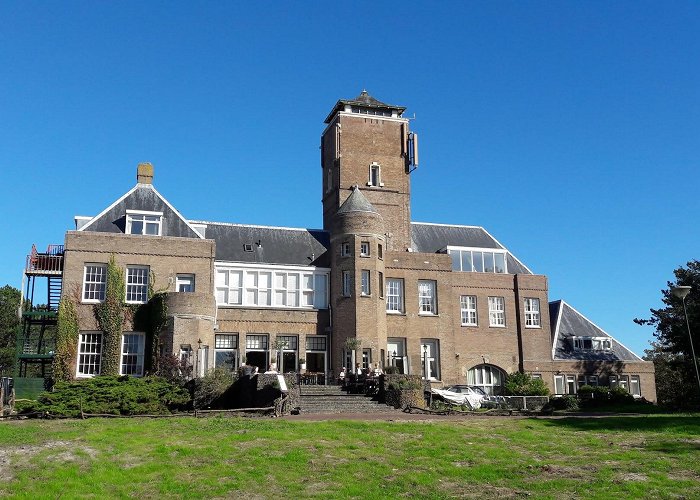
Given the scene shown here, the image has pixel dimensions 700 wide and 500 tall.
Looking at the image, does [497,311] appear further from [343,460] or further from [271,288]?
[343,460]

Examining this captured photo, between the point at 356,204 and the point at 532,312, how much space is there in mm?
13614

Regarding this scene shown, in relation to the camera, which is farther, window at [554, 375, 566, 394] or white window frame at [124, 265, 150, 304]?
window at [554, 375, 566, 394]

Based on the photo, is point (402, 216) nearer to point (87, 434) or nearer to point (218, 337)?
point (218, 337)

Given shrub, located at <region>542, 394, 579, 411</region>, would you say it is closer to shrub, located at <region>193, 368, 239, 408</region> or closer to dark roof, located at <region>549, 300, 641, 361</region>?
dark roof, located at <region>549, 300, 641, 361</region>

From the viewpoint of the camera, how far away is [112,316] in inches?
1388

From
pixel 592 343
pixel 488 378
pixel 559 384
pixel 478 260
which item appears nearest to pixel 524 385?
pixel 488 378

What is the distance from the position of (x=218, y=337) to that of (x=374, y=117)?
56.8 ft

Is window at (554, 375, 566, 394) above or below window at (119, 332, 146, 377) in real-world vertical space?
below

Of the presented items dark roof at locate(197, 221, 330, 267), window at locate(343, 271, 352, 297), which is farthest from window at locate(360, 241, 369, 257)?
dark roof at locate(197, 221, 330, 267)

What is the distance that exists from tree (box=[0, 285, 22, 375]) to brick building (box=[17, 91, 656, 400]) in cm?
4117

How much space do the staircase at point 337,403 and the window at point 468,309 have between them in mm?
14238

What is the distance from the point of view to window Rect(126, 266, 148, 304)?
3612cm

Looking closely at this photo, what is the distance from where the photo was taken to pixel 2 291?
73.8 meters

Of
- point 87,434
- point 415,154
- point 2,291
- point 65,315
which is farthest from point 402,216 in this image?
point 2,291
